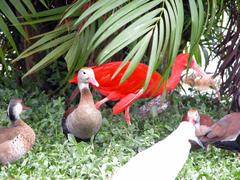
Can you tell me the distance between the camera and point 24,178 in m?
3.89

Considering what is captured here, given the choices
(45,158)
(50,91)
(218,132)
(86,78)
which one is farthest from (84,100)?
(50,91)

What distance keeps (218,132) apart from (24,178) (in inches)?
57.9

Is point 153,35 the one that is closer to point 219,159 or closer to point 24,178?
point 24,178

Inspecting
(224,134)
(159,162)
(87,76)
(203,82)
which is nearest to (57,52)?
(87,76)

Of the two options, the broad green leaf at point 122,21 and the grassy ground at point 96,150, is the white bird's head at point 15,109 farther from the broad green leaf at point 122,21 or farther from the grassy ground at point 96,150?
the broad green leaf at point 122,21

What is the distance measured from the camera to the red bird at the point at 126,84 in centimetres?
507

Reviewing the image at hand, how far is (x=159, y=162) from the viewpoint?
351cm

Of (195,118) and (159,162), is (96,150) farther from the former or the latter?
(159,162)

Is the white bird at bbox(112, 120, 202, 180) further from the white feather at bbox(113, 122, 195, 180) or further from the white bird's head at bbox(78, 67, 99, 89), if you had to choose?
the white bird's head at bbox(78, 67, 99, 89)

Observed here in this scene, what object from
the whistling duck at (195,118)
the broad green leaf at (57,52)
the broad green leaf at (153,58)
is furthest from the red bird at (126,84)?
the broad green leaf at (153,58)

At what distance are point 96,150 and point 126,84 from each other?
0.73 metres

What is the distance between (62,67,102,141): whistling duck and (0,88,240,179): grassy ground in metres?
0.10

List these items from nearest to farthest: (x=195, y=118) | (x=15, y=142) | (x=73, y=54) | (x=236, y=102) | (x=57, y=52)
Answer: (x=15, y=142), (x=195, y=118), (x=73, y=54), (x=57, y=52), (x=236, y=102)

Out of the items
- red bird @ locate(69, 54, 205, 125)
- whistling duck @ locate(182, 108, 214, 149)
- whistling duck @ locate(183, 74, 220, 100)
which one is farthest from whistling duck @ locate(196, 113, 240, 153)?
whistling duck @ locate(183, 74, 220, 100)
